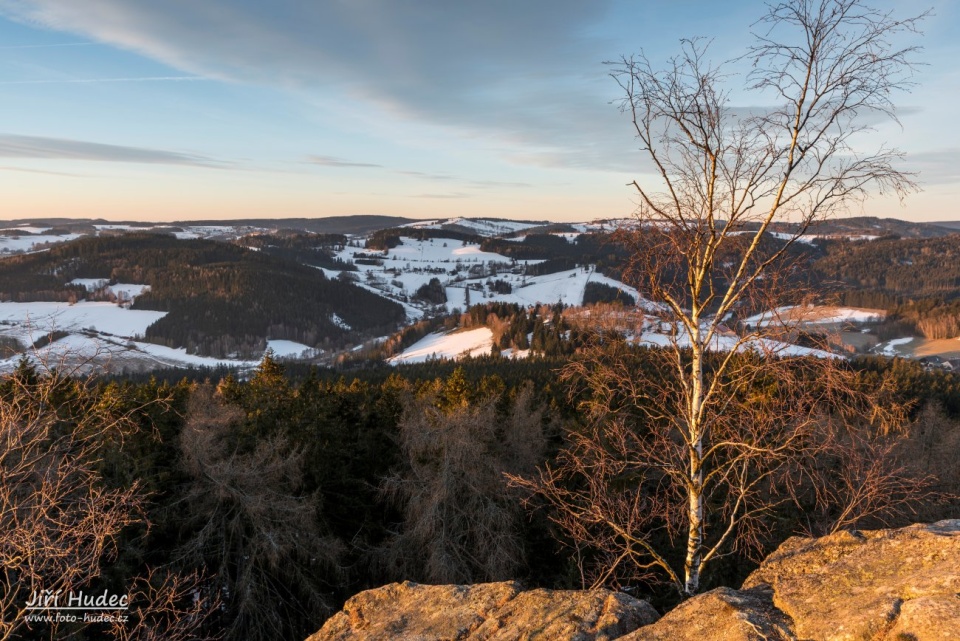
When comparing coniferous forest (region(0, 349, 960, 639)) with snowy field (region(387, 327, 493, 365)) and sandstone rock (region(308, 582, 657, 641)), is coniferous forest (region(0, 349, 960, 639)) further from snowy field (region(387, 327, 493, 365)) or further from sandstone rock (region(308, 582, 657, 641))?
snowy field (region(387, 327, 493, 365))

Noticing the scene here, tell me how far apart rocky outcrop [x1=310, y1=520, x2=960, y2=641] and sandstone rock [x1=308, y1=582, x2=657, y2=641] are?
0.02 m

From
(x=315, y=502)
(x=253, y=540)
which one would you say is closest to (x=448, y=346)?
(x=315, y=502)

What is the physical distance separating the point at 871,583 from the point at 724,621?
177 cm

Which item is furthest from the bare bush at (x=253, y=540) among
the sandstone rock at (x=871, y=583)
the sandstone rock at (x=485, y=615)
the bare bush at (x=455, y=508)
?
the sandstone rock at (x=871, y=583)

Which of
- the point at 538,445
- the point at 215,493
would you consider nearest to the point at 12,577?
the point at 215,493

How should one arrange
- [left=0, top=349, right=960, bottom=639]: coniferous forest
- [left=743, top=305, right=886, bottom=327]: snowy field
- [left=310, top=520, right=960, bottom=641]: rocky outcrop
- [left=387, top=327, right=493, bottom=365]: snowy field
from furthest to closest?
[left=387, top=327, right=493, bottom=365]: snowy field → [left=0, top=349, right=960, bottom=639]: coniferous forest → [left=743, top=305, right=886, bottom=327]: snowy field → [left=310, top=520, right=960, bottom=641]: rocky outcrop

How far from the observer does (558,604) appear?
7406 millimetres

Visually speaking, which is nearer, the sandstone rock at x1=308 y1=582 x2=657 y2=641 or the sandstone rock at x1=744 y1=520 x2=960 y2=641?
the sandstone rock at x1=744 y1=520 x2=960 y2=641

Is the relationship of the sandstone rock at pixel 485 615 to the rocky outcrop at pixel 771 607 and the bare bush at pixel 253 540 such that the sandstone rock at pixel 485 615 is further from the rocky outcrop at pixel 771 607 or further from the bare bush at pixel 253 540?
the bare bush at pixel 253 540

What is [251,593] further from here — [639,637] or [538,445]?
[639,637]

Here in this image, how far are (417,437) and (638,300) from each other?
15898 millimetres

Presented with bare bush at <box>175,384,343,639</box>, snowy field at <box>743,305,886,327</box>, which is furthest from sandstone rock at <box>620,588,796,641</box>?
bare bush at <box>175,384,343,639</box>

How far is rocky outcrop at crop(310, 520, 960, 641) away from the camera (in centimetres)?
540

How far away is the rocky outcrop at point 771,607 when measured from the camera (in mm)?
5402
